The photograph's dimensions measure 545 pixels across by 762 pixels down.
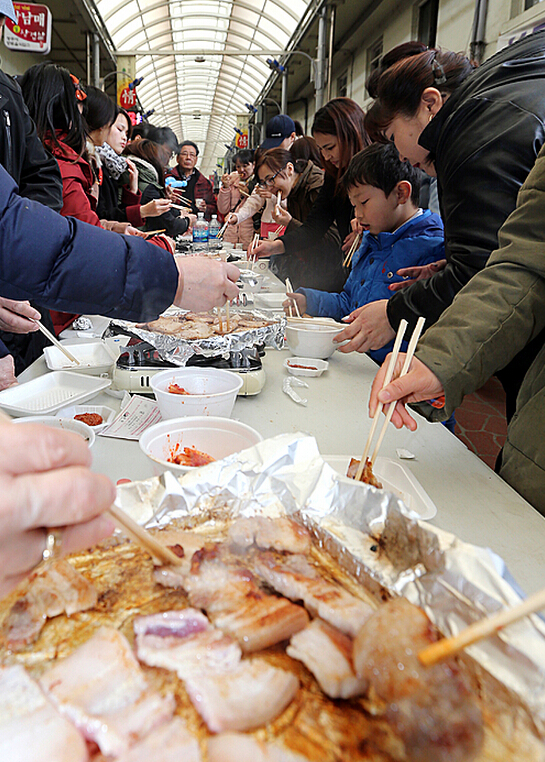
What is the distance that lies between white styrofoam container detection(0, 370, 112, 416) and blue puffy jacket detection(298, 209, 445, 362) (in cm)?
128

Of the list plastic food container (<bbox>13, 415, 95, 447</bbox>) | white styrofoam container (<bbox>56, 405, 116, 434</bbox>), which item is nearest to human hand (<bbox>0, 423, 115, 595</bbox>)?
plastic food container (<bbox>13, 415, 95, 447</bbox>)

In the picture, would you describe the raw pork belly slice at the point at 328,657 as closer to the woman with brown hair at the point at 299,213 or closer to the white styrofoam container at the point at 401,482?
the white styrofoam container at the point at 401,482

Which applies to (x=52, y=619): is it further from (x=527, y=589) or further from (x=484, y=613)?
(x=527, y=589)

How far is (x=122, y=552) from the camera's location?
2.67 feet

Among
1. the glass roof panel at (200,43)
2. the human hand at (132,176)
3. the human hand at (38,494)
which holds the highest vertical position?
the glass roof panel at (200,43)

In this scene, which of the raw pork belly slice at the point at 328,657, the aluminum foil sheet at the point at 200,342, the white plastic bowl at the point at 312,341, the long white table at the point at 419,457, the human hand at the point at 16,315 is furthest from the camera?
the white plastic bowl at the point at 312,341

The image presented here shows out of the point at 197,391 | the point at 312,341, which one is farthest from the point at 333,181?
the point at 197,391

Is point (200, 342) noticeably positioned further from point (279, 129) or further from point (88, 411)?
point (279, 129)

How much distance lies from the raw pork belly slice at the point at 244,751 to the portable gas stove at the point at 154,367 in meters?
1.11

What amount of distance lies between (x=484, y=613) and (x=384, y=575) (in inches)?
6.1

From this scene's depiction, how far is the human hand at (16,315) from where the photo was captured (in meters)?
1.79

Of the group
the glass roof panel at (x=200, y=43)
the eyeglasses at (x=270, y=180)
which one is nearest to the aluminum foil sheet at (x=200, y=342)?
the eyeglasses at (x=270, y=180)

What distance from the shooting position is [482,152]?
1572mm

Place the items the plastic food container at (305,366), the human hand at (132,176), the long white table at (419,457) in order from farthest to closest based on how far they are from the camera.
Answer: the human hand at (132,176) → the plastic food container at (305,366) → the long white table at (419,457)
